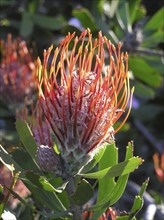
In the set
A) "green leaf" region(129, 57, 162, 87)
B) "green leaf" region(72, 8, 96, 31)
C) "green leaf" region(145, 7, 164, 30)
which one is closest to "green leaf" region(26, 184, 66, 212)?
"green leaf" region(72, 8, 96, 31)

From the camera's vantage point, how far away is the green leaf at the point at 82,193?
127 centimetres

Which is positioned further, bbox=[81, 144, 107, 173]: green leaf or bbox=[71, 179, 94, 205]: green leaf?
bbox=[81, 144, 107, 173]: green leaf

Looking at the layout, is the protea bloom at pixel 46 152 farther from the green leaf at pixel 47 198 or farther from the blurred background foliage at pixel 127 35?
the blurred background foliage at pixel 127 35

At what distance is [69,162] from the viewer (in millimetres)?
1333

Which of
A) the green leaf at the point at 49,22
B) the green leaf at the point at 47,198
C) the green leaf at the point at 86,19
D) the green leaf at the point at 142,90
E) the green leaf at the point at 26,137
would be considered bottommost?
the green leaf at the point at 142,90

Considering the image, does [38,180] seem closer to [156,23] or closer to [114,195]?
[114,195]

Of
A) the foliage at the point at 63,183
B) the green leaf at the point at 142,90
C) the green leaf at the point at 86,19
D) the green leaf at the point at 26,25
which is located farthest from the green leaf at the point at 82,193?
the green leaf at the point at 26,25

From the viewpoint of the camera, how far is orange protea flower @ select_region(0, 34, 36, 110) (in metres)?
2.38

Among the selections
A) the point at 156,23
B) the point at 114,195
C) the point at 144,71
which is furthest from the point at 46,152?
the point at 156,23

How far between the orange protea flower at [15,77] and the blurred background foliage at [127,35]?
0.13 meters

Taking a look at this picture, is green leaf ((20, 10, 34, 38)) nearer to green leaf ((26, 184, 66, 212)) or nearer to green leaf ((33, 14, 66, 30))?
green leaf ((33, 14, 66, 30))

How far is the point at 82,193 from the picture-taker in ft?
4.21

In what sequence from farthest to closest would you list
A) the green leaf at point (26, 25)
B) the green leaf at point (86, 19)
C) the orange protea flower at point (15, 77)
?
the green leaf at point (26, 25), the orange protea flower at point (15, 77), the green leaf at point (86, 19)

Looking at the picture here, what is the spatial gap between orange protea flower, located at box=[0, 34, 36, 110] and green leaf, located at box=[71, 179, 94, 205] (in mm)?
1127
